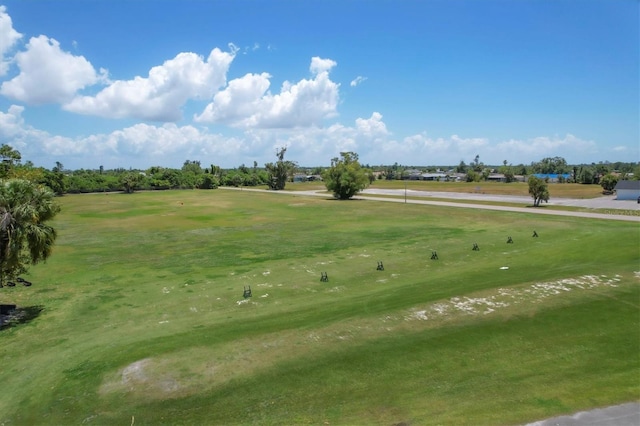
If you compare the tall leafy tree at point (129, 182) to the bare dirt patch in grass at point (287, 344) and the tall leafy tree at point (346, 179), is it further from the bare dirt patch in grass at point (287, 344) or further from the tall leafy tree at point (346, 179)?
the bare dirt patch in grass at point (287, 344)

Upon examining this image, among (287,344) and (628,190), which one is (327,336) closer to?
(287,344)

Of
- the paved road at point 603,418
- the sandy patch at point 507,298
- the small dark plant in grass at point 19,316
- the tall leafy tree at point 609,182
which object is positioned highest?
the tall leafy tree at point 609,182

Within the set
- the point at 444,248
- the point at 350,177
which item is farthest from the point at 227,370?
the point at 350,177

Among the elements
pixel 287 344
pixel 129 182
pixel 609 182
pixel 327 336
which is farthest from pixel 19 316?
pixel 609 182

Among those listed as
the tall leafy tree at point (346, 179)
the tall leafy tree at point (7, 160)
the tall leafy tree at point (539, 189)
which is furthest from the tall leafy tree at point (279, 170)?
the tall leafy tree at point (7, 160)

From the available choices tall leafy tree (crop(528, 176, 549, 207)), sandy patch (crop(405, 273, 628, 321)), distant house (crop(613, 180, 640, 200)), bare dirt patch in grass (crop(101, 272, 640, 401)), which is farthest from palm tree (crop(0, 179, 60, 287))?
distant house (crop(613, 180, 640, 200))

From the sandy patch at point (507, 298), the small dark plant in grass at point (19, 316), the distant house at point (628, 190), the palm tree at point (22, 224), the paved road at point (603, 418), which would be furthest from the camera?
the distant house at point (628, 190)

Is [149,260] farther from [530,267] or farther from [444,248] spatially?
[530,267]

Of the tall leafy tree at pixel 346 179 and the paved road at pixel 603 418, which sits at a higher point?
the tall leafy tree at pixel 346 179
